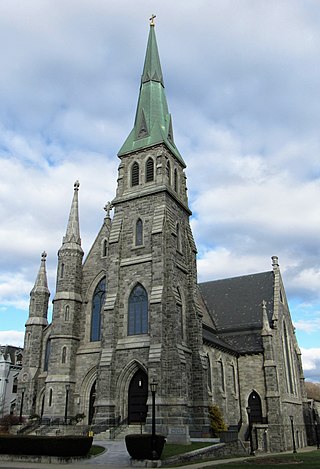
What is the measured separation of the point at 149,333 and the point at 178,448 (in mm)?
7345

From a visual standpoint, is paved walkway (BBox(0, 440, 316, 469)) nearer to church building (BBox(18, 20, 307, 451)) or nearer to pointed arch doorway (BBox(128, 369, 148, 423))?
church building (BBox(18, 20, 307, 451))

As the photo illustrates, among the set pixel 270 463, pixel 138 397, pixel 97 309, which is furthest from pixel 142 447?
pixel 97 309

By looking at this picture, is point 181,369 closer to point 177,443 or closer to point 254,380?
point 177,443

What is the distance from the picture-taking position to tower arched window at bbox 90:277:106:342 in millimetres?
31953

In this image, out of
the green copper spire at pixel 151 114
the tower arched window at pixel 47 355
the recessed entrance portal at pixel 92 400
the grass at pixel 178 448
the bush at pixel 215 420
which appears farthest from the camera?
the green copper spire at pixel 151 114

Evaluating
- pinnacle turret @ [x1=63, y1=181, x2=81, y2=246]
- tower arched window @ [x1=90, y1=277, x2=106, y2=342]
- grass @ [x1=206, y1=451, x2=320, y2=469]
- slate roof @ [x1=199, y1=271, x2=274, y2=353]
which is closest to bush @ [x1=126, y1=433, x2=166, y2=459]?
grass @ [x1=206, y1=451, x2=320, y2=469]

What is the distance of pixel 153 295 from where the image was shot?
28016mm

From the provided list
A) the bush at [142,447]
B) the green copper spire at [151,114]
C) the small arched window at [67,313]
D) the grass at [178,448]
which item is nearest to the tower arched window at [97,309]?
the small arched window at [67,313]

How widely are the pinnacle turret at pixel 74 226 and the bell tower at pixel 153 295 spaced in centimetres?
382

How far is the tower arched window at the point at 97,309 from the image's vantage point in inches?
1258

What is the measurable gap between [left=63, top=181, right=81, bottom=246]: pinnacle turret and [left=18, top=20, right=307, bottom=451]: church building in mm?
91

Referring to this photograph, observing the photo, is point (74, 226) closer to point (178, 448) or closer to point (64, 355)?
point (64, 355)

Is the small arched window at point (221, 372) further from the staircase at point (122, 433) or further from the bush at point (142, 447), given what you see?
the bush at point (142, 447)

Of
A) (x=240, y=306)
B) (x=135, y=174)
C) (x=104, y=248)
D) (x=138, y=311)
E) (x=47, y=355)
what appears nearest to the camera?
(x=138, y=311)
